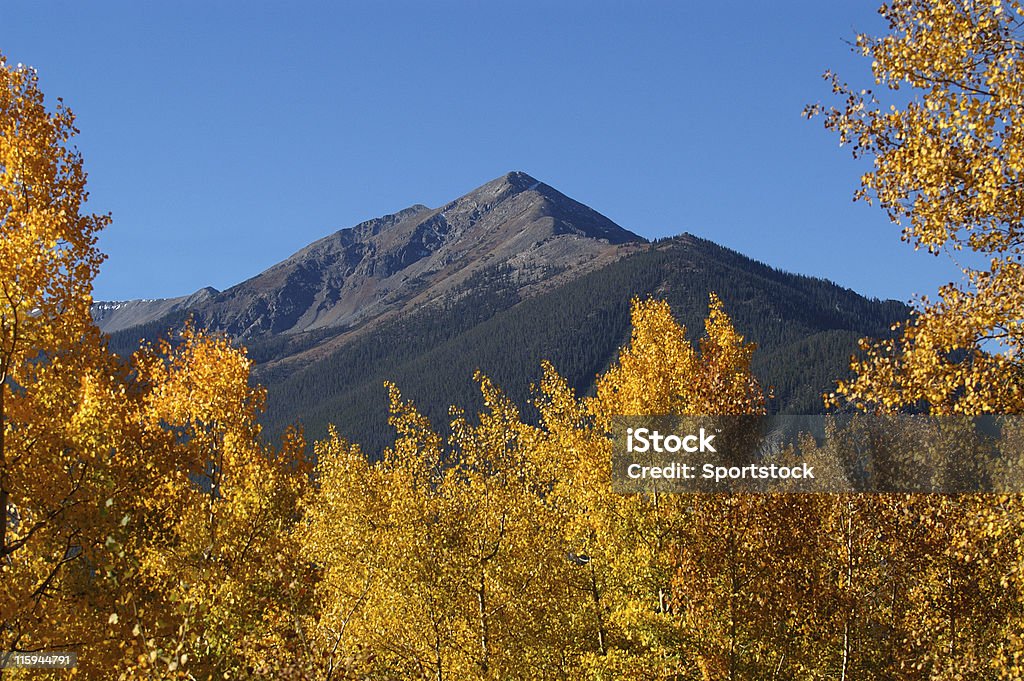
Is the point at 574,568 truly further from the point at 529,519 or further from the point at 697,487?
the point at 697,487

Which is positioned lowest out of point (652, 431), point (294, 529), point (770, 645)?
point (770, 645)

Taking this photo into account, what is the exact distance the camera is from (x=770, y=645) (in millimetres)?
18703

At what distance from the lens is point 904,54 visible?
408 inches

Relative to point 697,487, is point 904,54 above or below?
above

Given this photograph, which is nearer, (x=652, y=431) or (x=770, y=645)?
(x=770, y=645)

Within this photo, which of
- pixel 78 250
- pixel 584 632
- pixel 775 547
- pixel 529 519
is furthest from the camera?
pixel 584 632

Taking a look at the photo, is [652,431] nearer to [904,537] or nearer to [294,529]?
[904,537]

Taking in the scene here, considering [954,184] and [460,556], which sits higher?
[954,184]

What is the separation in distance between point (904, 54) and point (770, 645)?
12604 millimetres

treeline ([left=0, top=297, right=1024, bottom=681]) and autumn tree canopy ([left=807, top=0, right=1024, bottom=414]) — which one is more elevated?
→ autumn tree canopy ([left=807, top=0, right=1024, bottom=414])

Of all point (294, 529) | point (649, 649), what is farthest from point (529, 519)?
point (294, 529)

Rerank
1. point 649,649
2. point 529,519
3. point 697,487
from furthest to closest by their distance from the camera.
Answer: point 649,649
point 529,519
point 697,487

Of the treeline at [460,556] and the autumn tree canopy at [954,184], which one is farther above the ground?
the autumn tree canopy at [954,184]

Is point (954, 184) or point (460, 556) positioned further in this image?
point (460, 556)
